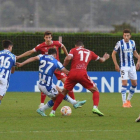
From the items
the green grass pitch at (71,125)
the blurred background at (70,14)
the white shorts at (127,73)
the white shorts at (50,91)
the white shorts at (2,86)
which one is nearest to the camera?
the green grass pitch at (71,125)

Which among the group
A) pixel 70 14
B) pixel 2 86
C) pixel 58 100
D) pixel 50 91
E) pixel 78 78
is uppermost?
pixel 70 14

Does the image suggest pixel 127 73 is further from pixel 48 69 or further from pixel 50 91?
pixel 48 69

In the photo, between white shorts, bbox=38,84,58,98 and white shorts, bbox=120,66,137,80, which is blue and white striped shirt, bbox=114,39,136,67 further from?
white shorts, bbox=38,84,58,98

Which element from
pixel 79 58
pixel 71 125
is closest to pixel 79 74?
pixel 79 58

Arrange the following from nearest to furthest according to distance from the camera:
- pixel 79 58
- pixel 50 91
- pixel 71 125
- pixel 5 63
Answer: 1. pixel 71 125
2. pixel 5 63
3. pixel 50 91
4. pixel 79 58

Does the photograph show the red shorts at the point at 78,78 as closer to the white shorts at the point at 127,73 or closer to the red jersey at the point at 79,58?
the red jersey at the point at 79,58

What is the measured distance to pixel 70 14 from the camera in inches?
1634

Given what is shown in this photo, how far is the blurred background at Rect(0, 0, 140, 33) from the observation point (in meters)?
40.2

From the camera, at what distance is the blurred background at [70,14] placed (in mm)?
40250

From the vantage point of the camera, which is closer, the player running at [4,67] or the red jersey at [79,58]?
the player running at [4,67]

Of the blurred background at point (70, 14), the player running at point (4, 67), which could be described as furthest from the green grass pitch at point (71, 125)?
the blurred background at point (70, 14)

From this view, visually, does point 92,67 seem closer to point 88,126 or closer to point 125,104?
point 125,104

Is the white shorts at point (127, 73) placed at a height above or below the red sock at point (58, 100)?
above

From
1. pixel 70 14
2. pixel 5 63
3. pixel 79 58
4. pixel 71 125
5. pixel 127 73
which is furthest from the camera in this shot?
pixel 70 14
